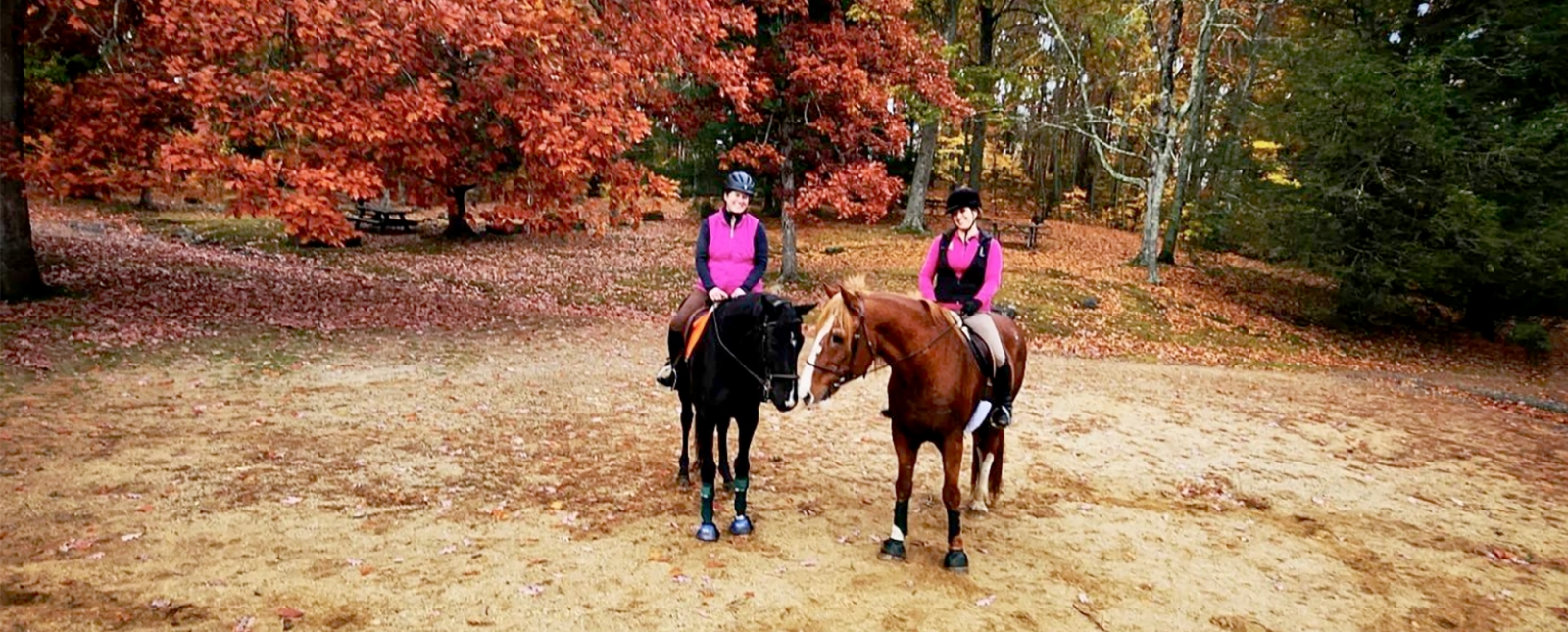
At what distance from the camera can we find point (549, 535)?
569 centimetres

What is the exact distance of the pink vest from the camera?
636cm

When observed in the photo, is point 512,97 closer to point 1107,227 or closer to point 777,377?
point 777,377

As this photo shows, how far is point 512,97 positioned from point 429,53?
5.08ft

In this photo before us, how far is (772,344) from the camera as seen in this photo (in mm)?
5078

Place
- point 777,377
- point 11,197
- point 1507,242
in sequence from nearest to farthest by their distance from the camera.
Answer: point 777,377
point 11,197
point 1507,242

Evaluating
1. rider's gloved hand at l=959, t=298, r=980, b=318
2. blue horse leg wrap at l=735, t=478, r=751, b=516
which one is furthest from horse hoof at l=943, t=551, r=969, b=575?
rider's gloved hand at l=959, t=298, r=980, b=318

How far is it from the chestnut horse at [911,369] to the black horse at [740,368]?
275mm

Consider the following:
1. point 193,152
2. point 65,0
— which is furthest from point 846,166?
point 65,0

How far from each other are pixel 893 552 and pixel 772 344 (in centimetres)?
190

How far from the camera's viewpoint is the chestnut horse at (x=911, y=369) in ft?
16.4

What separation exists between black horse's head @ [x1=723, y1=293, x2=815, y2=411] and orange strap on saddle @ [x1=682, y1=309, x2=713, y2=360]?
439mm

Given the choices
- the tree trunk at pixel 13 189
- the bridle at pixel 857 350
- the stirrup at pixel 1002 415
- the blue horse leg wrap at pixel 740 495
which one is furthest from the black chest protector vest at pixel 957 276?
the tree trunk at pixel 13 189

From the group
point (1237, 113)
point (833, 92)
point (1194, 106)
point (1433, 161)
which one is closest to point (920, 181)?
point (1194, 106)

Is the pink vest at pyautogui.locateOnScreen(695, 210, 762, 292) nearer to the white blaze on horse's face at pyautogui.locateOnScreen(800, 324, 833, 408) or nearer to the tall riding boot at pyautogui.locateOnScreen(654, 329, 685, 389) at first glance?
the tall riding boot at pyautogui.locateOnScreen(654, 329, 685, 389)
